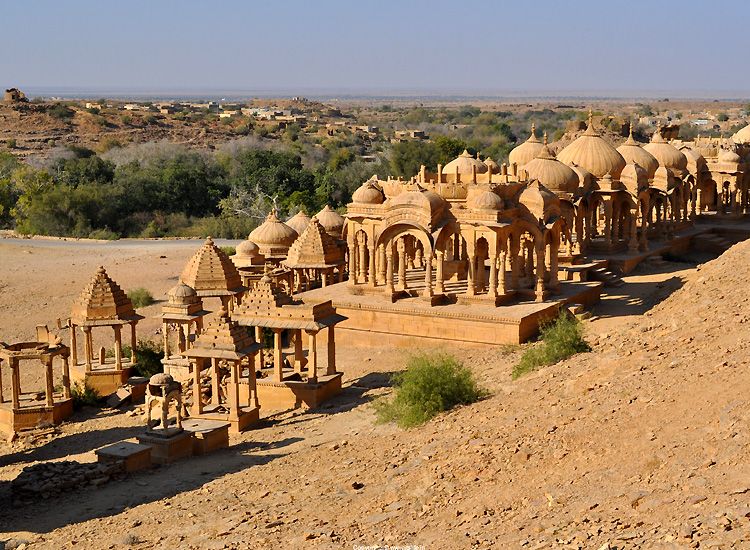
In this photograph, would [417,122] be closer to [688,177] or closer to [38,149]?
[38,149]

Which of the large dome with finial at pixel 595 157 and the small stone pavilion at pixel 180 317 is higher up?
the large dome with finial at pixel 595 157

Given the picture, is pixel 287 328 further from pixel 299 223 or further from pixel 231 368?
pixel 299 223

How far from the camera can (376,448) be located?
13031mm

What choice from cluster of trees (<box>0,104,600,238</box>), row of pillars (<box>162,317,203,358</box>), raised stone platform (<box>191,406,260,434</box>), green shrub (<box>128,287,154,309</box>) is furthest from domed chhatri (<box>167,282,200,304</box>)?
cluster of trees (<box>0,104,600,238</box>)

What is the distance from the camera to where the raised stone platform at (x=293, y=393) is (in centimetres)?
1705

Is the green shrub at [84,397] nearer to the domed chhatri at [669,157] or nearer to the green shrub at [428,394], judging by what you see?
the green shrub at [428,394]

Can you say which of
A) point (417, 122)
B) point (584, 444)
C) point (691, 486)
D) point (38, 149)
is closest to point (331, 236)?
point (584, 444)

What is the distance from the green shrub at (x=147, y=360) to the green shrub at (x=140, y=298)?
537 centimetres

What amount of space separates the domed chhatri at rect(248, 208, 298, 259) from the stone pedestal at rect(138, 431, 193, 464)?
10.9 m

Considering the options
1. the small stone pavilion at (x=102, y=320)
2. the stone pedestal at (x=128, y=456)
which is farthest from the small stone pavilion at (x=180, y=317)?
the stone pedestal at (x=128, y=456)

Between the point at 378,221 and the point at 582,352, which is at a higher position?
the point at 378,221

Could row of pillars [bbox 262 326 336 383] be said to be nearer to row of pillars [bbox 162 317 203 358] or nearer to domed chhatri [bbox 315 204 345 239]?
row of pillars [bbox 162 317 203 358]

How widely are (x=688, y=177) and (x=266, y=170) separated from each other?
2286 centimetres

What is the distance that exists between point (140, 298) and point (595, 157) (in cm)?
1299
